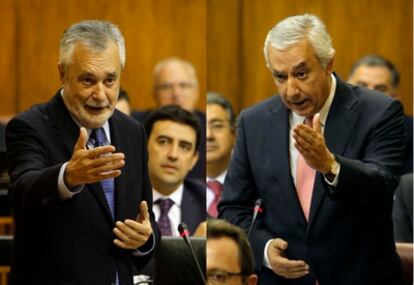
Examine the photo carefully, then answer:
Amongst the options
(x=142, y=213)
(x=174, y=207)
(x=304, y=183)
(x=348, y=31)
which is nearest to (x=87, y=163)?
(x=142, y=213)

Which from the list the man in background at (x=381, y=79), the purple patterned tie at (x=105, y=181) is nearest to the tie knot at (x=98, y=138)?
the purple patterned tie at (x=105, y=181)

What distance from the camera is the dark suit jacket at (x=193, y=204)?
5.83 ft

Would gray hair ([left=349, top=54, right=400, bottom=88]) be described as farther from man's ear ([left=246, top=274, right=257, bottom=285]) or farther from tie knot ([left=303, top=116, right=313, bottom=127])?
man's ear ([left=246, top=274, right=257, bottom=285])

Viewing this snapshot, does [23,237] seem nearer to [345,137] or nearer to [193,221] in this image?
[193,221]

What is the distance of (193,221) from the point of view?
1.78 m

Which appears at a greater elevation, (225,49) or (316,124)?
(225,49)

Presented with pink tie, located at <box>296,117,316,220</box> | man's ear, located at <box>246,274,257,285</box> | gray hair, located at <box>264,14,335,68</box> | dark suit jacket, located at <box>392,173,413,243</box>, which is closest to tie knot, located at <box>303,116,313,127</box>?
pink tie, located at <box>296,117,316,220</box>

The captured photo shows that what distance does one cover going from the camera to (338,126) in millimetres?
1572

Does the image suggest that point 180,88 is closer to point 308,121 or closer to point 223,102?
point 223,102

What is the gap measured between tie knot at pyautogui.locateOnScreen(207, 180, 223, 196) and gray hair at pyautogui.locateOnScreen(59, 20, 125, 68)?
30 centimetres

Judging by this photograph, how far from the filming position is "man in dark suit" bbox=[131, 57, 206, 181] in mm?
1778

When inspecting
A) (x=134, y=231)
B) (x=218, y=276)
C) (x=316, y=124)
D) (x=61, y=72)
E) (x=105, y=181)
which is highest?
(x=61, y=72)

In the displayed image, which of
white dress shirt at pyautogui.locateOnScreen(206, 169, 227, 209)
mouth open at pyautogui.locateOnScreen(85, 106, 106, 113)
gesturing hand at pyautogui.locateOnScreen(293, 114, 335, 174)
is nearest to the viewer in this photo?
gesturing hand at pyautogui.locateOnScreen(293, 114, 335, 174)

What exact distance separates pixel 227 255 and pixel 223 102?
0.31 m
